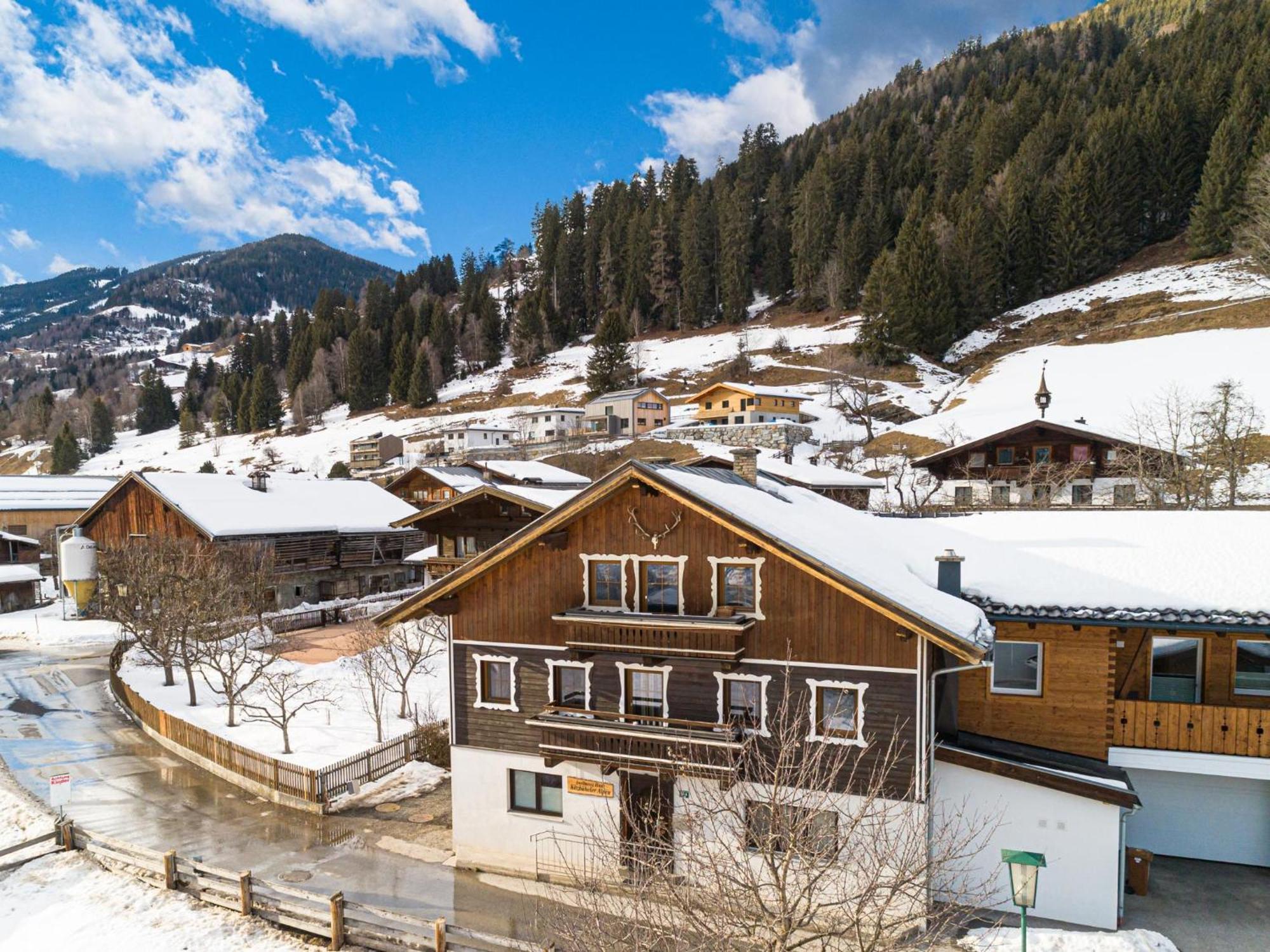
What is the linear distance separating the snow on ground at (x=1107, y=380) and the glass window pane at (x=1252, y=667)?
126 feet

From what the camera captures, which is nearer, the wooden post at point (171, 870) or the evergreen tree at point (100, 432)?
the wooden post at point (171, 870)

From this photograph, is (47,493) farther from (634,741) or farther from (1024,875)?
(1024,875)

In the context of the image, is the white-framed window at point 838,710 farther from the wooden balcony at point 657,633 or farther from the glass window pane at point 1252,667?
the glass window pane at point 1252,667

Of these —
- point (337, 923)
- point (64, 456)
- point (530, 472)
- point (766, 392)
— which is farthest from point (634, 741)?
point (64, 456)

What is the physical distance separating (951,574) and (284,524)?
4429 centimetres

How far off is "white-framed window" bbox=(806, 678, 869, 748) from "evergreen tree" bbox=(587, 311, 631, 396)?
307ft

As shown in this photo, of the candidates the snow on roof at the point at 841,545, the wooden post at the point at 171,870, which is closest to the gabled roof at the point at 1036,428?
the snow on roof at the point at 841,545

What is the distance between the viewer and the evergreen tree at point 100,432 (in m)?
147

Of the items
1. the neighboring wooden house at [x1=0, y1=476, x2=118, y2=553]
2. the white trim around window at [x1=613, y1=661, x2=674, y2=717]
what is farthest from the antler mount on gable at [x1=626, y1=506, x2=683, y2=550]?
the neighboring wooden house at [x1=0, y1=476, x2=118, y2=553]

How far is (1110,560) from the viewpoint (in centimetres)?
1792

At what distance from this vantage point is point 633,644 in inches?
637

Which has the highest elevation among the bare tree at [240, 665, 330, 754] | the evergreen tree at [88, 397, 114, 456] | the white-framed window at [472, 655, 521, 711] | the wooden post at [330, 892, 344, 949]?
the evergreen tree at [88, 397, 114, 456]

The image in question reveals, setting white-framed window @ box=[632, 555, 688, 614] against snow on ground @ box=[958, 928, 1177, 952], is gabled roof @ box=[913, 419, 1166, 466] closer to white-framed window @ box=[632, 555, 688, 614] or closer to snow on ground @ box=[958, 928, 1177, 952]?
snow on ground @ box=[958, 928, 1177, 952]

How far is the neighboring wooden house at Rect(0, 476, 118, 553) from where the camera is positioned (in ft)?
218
